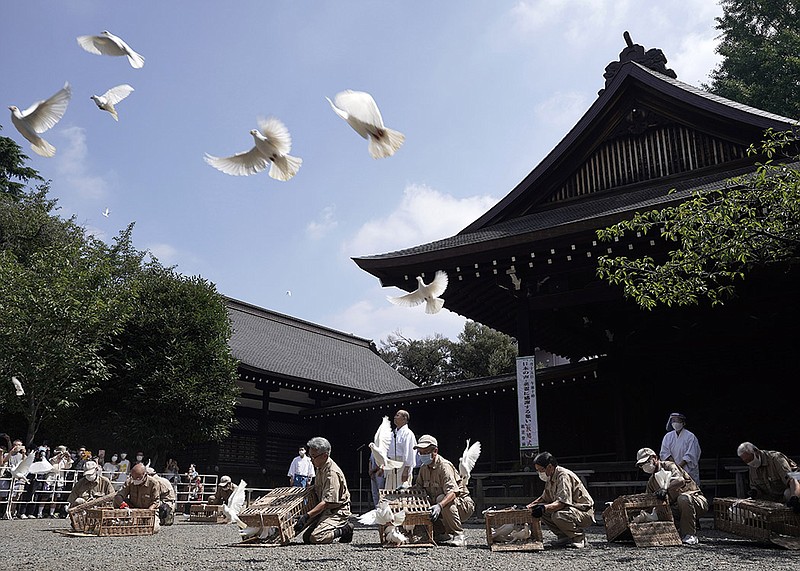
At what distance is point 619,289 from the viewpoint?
36.1 feet

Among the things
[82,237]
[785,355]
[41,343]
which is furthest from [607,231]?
[82,237]

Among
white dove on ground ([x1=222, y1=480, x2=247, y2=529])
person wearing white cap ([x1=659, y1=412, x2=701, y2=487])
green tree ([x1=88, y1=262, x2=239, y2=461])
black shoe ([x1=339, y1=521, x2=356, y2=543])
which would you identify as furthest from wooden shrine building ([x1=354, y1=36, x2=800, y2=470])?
green tree ([x1=88, y1=262, x2=239, y2=461])

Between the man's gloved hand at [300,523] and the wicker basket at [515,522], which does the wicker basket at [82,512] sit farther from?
the wicker basket at [515,522]

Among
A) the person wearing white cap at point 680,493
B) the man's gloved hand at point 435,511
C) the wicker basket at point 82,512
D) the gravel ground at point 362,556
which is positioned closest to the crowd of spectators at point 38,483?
the wicker basket at point 82,512

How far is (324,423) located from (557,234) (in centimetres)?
1221

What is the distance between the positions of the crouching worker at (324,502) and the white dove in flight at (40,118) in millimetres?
3578

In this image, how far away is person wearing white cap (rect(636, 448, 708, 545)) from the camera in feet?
21.4

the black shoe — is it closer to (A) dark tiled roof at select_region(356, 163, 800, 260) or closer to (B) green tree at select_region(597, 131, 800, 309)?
(B) green tree at select_region(597, 131, 800, 309)

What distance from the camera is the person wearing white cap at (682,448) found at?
8.48 meters

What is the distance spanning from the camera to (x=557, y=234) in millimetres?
10289

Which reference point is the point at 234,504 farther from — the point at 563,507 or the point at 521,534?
the point at 563,507

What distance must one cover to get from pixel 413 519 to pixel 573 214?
7036mm

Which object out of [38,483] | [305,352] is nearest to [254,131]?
[38,483]

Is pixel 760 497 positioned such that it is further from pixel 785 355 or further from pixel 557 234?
pixel 785 355
